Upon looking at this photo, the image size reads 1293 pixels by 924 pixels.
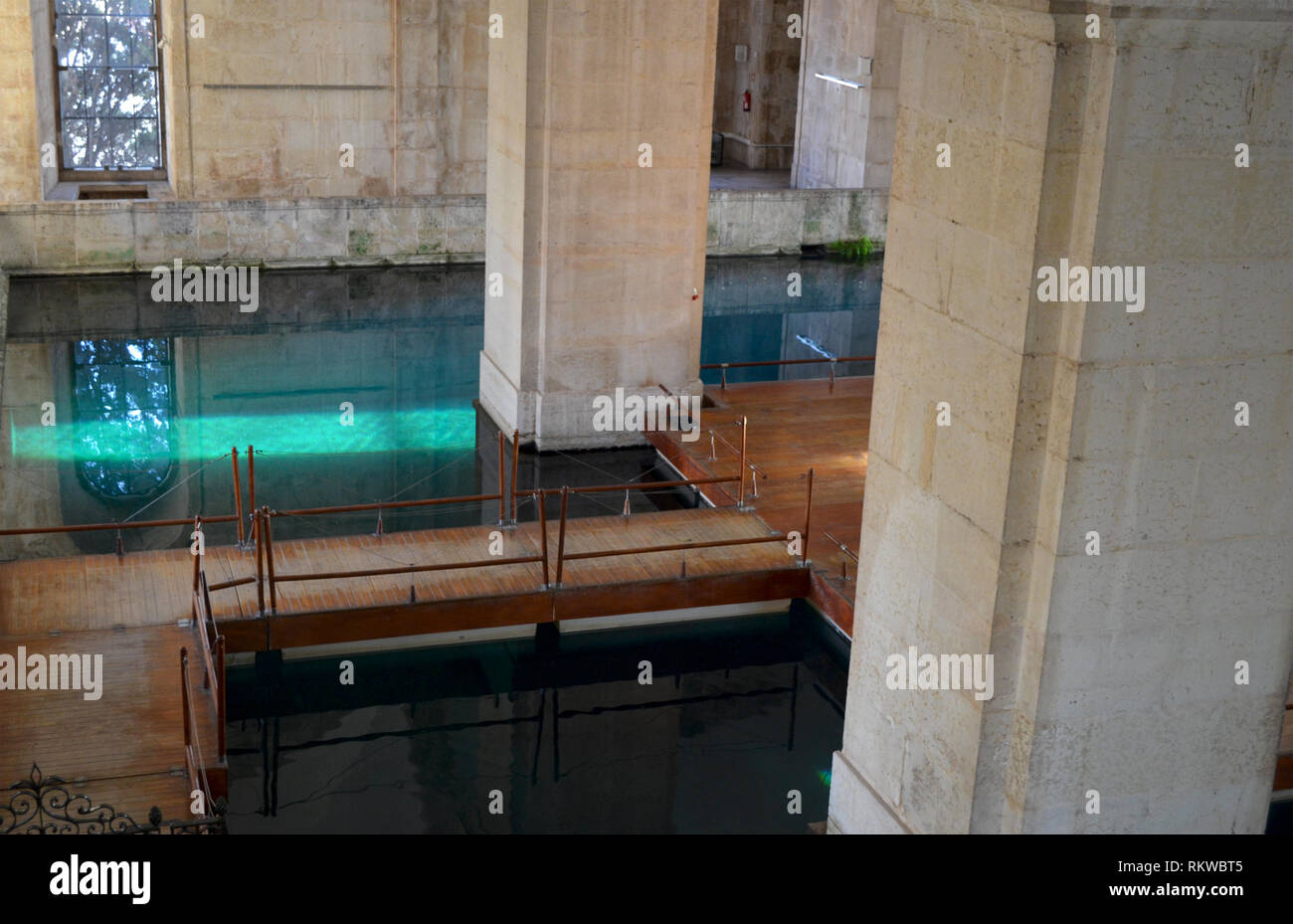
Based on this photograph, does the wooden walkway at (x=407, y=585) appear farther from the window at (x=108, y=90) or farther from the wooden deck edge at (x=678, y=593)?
the window at (x=108, y=90)

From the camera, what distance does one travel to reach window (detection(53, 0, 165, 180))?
26156 mm

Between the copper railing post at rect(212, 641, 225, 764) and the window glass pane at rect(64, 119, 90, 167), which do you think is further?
the window glass pane at rect(64, 119, 90, 167)

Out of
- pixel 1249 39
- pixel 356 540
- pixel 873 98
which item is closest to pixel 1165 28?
pixel 1249 39

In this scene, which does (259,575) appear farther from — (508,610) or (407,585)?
(508,610)

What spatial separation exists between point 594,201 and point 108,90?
45.0 feet

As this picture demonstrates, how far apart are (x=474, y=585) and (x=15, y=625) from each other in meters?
3.54

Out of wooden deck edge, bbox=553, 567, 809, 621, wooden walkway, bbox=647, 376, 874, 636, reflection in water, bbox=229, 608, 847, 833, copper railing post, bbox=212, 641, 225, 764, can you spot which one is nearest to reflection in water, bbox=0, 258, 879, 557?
wooden walkway, bbox=647, 376, 874, 636

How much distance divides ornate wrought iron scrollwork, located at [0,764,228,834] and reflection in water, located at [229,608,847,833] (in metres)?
1.87

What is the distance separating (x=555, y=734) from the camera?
12.0 metres

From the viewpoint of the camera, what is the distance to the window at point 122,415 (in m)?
16.6

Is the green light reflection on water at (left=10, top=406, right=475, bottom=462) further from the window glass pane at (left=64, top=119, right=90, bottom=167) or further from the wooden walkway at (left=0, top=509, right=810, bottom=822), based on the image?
the window glass pane at (left=64, top=119, right=90, bottom=167)

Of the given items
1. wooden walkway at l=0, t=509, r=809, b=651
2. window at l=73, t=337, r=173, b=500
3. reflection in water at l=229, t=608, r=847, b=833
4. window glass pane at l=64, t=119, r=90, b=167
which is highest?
window glass pane at l=64, t=119, r=90, b=167

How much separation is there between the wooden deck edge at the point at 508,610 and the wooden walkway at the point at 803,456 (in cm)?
59

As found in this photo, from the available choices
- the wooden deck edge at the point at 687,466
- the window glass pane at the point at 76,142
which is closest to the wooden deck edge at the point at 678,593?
the wooden deck edge at the point at 687,466
